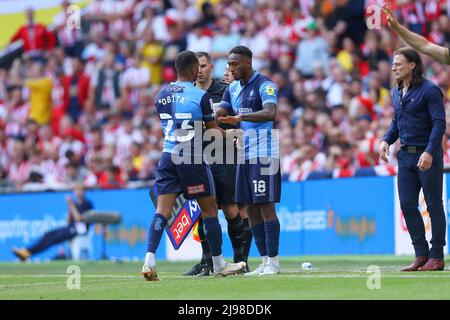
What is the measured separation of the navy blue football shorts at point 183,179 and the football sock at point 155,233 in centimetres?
29

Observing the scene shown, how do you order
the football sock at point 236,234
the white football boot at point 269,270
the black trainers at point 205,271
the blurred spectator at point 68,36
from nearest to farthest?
the white football boot at point 269,270
the black trainers at point 205,271
the football sock at point 236,234
the blurred spectator at point 68,36

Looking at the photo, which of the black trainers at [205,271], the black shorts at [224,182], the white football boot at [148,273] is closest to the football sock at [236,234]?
the black shorts at [224,182]

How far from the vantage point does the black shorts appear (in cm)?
1276

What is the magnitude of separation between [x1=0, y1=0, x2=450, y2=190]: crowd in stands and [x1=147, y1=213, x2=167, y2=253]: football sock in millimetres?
6636

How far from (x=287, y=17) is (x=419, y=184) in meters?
11.9

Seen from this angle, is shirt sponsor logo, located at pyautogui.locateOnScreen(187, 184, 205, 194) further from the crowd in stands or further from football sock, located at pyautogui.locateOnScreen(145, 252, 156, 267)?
the crowd in stands

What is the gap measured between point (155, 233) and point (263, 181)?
1.27m

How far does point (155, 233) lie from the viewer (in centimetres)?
1130

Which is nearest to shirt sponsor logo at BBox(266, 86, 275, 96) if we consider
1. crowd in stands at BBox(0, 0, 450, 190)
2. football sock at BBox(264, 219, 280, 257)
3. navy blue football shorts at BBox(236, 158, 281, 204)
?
navy blue football shorts at BBox(236, 158, 281, 204)

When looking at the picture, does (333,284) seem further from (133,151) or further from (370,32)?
(133,151)

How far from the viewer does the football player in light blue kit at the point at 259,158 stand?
1148cm

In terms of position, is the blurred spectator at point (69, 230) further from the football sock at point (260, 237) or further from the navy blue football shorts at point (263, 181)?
the navy blue football shorts at point (263, 181)

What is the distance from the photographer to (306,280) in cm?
1058

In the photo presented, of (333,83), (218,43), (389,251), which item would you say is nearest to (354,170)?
(389,251)
